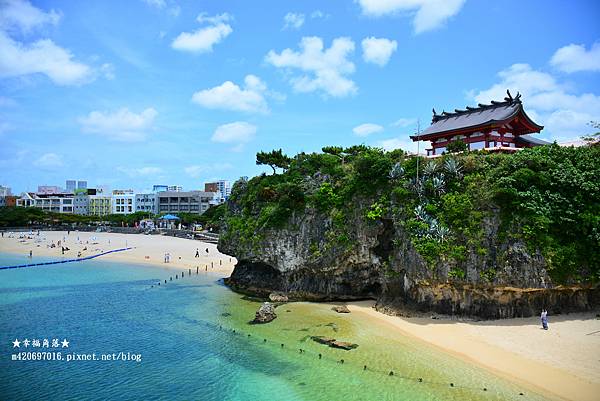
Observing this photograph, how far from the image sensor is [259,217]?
35625 mm

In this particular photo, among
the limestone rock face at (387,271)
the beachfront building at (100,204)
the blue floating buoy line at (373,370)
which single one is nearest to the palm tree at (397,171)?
the limestone rock face at (387,271)

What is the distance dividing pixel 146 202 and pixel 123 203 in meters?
9.96

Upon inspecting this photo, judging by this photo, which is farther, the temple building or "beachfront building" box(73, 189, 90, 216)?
"beachfront building" box(73, 189, 90, 216)

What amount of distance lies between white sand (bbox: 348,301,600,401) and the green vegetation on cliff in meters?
2.77

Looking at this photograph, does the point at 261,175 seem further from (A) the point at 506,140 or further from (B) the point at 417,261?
(A) the point at 506,140

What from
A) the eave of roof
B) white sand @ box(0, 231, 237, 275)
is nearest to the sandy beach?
the eave of roof

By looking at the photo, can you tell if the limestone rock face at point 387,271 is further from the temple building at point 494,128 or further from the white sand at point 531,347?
the temple building at point 494,128

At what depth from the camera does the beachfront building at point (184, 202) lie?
123 meters

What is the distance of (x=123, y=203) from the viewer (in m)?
132

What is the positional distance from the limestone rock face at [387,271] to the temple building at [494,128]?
11.4 m

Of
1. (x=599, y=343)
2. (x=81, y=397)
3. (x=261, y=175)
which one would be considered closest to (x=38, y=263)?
(x=261, y=175)

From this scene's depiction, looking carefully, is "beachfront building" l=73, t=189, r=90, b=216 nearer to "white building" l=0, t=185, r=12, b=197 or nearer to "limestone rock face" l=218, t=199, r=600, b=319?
"white building" l=0, t=185, r=12, b=197

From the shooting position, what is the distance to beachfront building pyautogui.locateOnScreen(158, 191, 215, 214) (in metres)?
123

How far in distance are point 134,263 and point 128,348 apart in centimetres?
3613
